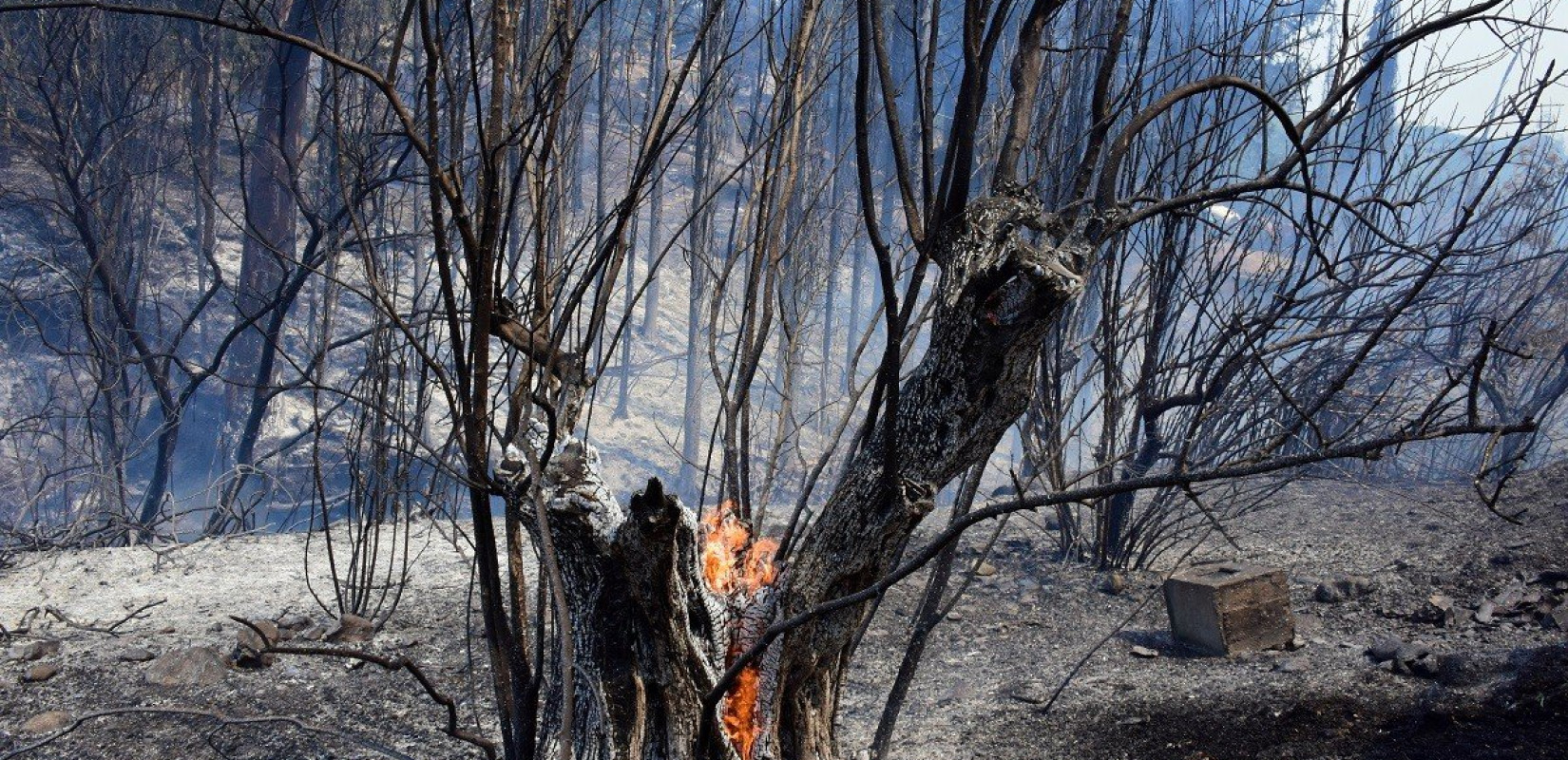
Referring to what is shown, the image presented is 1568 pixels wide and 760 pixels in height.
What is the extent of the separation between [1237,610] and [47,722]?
4.62m

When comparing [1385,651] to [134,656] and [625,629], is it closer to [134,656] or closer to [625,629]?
[625,629]

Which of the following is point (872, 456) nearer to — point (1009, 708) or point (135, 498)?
point (1009, 708)

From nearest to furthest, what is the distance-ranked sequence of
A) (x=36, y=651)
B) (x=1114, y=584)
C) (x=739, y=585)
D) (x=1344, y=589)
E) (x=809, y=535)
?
(x=809, y=535) < (x=739, y=585) < (x=36, y=651) < (x=1344, y=589) < (x=1114, y=584)

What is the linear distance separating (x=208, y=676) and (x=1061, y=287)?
138 inches

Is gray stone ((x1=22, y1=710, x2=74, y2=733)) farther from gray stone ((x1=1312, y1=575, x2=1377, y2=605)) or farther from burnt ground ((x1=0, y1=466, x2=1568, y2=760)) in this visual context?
gray stone ((x1=1312, y1=575, x2=1377, y2=605))

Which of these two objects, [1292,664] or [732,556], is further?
[1292,664]

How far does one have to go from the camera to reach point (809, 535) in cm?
203

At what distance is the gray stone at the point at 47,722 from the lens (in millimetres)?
3051

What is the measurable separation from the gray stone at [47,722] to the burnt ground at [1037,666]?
0.13ft

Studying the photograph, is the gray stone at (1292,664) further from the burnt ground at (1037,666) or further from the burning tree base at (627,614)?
the burning tree base at (627,614)

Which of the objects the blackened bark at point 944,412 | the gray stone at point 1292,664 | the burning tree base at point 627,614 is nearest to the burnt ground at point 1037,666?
the gray stone at point 1292,664

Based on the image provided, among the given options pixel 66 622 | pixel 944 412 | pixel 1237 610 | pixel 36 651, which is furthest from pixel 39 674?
pixel 1237 610

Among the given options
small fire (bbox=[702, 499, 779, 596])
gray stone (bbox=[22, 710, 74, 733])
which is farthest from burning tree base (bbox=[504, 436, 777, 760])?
gray stone (bbox=[22, 710, 74, 733])

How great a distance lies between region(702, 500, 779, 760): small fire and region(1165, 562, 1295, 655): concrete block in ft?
7.99
